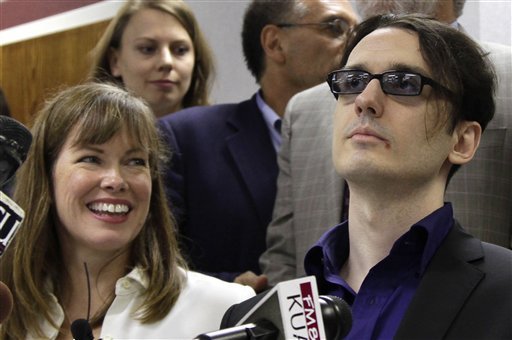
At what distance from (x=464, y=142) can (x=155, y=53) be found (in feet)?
5.60

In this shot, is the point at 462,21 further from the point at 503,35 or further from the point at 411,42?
the point at 411,42

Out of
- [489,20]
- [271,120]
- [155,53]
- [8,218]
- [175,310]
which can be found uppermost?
[489,20]

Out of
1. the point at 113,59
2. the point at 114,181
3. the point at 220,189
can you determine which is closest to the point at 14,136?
the point at 114,181

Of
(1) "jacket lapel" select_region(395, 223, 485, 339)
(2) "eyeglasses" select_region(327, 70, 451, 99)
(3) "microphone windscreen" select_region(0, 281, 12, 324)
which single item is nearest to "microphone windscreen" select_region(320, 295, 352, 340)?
(3) "microphone windscreen" select_region(0, 281, 12, 324)

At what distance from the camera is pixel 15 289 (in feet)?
8.48

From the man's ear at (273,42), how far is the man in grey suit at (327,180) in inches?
19.7

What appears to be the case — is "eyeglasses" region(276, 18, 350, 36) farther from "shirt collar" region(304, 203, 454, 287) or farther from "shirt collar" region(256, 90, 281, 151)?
"shirt collar" region(304, 203, 454, 287)

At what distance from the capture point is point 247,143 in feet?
10.5

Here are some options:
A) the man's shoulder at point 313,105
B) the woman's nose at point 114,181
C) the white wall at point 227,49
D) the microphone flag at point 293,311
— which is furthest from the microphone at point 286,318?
the white wall at point 227,49

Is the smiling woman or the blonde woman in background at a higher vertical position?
the blonde woman in background

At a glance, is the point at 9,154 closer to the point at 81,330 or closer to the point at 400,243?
the point at 81,330

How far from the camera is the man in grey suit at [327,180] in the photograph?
2.46 metres

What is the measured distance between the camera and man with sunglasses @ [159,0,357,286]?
308cm

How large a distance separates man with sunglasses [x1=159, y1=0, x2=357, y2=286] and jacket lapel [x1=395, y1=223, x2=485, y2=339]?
45.7 inches
